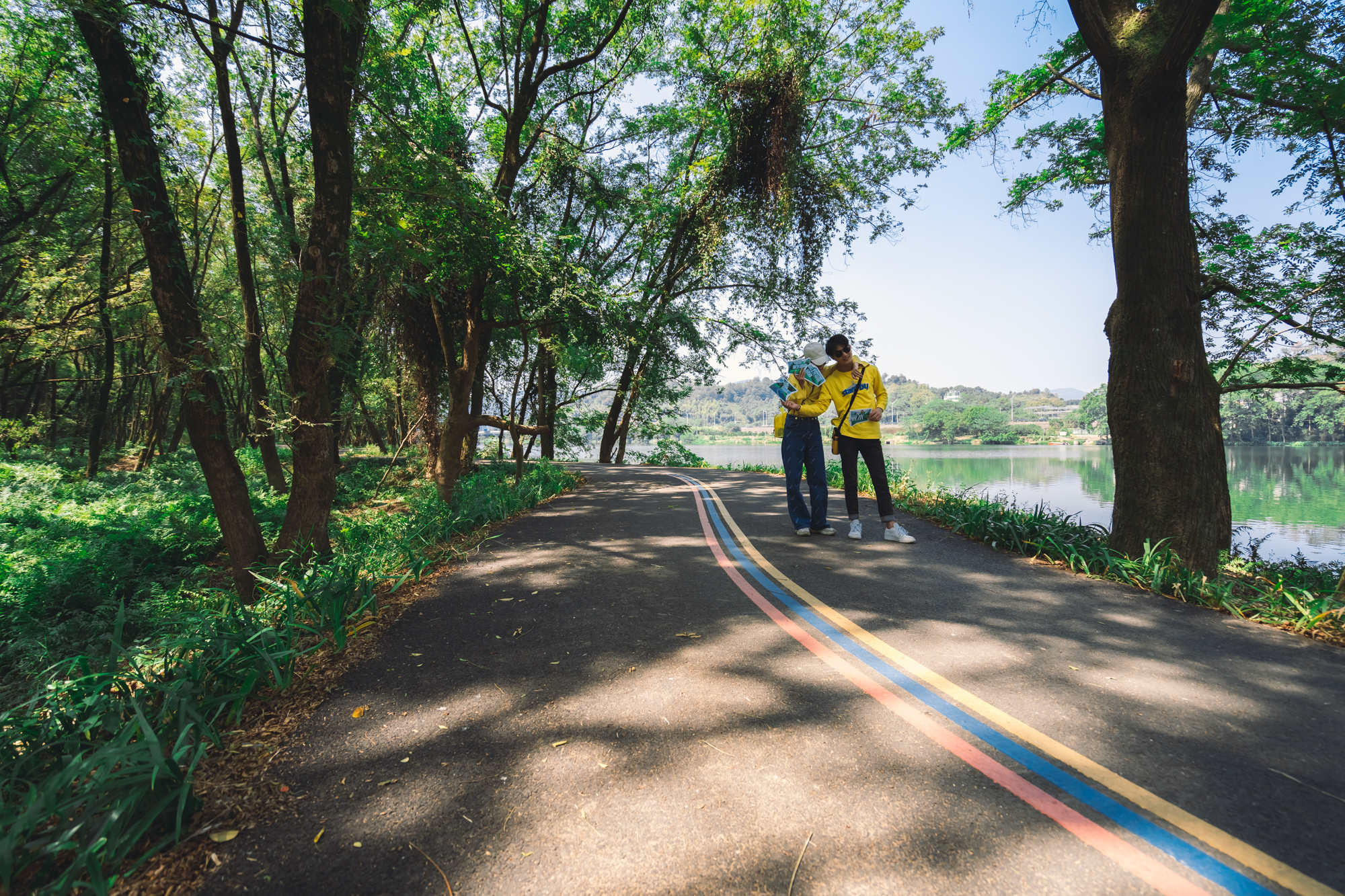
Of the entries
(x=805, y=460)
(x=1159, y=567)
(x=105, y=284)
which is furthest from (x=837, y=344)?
(x=105, y=284)

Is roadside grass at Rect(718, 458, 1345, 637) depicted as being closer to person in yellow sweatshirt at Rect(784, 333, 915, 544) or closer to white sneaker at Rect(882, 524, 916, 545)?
white sneaker at Rect(882, 524, 916, 545)

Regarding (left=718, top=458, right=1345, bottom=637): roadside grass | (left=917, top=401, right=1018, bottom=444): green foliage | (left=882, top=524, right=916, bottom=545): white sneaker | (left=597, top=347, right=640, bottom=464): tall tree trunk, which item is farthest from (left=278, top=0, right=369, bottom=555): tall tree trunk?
(left=917, top=401, right=1018, bottom=444): green foliage

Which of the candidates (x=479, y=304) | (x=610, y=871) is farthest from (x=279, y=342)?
(x=610, y=871)

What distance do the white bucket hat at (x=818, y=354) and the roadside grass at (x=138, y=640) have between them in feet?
16.7

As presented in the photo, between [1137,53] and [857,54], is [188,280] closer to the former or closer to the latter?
[1137,53]

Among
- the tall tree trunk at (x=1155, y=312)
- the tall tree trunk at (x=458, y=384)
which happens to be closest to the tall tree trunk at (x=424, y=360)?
the tall tree trunk at (x=458, y=384)

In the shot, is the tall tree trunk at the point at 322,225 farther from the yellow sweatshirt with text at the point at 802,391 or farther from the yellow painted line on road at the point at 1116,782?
the yellow painted line on road at the point at 1116,782

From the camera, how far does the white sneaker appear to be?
21.6ft

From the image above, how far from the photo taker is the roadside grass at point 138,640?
196 centimetres

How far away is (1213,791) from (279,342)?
2794 centimetres

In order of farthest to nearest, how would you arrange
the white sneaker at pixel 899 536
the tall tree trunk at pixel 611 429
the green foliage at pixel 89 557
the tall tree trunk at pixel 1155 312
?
the tall tree trunk at pixel 611 429 < the white sneaker at pixel 899 536 < the green foliage at pixel 89 557 < the tall tree trunk at pixel 1155 312

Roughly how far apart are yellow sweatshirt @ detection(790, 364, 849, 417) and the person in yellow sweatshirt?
0.08ft

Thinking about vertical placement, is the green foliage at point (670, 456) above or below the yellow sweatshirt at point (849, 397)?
below

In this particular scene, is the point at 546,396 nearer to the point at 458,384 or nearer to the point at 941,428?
the point at 458,384
